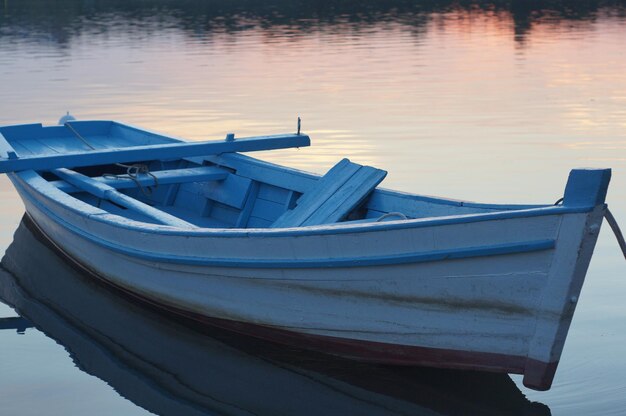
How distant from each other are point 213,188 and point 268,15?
3733cm

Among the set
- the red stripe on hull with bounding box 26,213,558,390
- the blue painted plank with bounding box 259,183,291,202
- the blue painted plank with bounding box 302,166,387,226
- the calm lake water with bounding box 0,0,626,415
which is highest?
the blue painted plank with bounding box 302,166,387,226

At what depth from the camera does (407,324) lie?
664 cm

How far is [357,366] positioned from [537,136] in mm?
8832

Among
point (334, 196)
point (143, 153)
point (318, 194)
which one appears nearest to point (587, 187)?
point (334, 196)

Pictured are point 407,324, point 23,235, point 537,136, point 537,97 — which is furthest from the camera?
point 537,97

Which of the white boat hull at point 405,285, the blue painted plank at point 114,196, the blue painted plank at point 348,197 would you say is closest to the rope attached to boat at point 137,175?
the blue painted plank at point 114,196

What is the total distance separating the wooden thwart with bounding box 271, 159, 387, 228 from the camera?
806 cm

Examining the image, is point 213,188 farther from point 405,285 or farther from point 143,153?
point 405,285

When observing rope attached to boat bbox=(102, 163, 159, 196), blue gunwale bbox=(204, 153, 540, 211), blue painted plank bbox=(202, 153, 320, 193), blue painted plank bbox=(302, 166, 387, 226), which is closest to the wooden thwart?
blue painted plank bbox=(302, 166, 387, 226)

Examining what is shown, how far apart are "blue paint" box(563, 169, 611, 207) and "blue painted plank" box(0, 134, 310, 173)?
457 centimetres

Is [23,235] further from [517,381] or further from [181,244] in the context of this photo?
[517,381]

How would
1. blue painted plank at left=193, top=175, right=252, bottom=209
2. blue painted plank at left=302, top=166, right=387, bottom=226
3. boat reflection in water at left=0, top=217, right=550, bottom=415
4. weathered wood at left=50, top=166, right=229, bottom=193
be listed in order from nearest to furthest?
boat reflection in water at left=0, top=217, right=550, bottom=415, blue painted plank at left=302, top=166, right=387, bottom=226, blue painted plank at left=193, top=175, right=252, bottom=209, weathered wood at left=50, top=166, right=229, bottom=193

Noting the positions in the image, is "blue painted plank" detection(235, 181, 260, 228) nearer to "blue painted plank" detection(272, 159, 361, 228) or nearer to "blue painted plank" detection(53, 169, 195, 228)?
"blue painted plank" detection(272, 159, 361, 228)

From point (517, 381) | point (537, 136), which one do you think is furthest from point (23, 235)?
point (537, 136)
